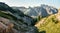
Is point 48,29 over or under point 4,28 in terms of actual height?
under

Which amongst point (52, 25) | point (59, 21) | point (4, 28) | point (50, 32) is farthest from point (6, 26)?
point (59, 21)

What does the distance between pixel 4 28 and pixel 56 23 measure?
90233mm

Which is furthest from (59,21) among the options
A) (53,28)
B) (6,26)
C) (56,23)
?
(6,26)

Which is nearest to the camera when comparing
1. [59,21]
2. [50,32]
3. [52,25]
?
[50,32]

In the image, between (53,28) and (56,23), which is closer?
(53,28)

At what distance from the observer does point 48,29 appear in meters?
130

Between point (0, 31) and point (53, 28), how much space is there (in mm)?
77727

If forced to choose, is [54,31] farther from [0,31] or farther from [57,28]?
[0,31]

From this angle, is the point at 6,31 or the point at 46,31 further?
the point at 46,31

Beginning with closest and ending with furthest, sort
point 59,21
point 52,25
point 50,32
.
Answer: point 50,32 → point 52,25 → point 59,21

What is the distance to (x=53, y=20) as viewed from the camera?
150 metres

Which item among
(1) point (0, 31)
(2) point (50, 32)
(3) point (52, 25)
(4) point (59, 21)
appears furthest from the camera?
(4) point (59, 21)

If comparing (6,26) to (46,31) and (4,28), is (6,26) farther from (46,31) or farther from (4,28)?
(46,31)

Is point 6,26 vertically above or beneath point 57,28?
above
